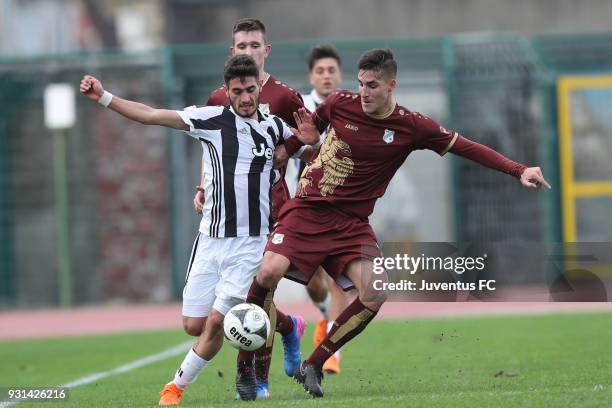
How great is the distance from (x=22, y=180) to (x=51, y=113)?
5.16 feet

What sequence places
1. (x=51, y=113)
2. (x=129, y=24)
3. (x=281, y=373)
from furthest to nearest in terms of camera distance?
(x=129, y=24), (x=51, y=113), (x=281, y=373)

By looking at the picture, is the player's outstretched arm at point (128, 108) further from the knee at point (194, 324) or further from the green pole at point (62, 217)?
the green pole at point (62, 217)

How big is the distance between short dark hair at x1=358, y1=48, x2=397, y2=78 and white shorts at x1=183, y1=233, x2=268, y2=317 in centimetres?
122

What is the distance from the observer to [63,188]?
19750mm

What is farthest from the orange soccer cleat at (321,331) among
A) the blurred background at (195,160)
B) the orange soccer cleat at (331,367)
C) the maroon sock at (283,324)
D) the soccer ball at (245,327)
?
the blurred background at (195,160)

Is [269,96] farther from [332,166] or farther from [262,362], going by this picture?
[262,362]

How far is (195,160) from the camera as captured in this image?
65.8 feet

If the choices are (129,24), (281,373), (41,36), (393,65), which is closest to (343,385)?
(281,373)

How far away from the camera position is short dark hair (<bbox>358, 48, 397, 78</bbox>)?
7.43m

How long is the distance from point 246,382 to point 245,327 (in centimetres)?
56

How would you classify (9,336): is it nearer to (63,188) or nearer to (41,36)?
(63,188)

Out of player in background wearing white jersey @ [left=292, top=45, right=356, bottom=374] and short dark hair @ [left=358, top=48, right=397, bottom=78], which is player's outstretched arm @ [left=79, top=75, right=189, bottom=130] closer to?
short dark hair @ [left=358, top=48, right=397, bottom=78]

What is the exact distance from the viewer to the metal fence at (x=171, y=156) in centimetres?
1959

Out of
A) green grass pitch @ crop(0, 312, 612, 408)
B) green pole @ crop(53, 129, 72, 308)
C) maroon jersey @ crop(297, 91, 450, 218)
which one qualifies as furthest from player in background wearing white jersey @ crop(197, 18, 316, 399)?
green pole @ crop(53, 129, 72, 308)
